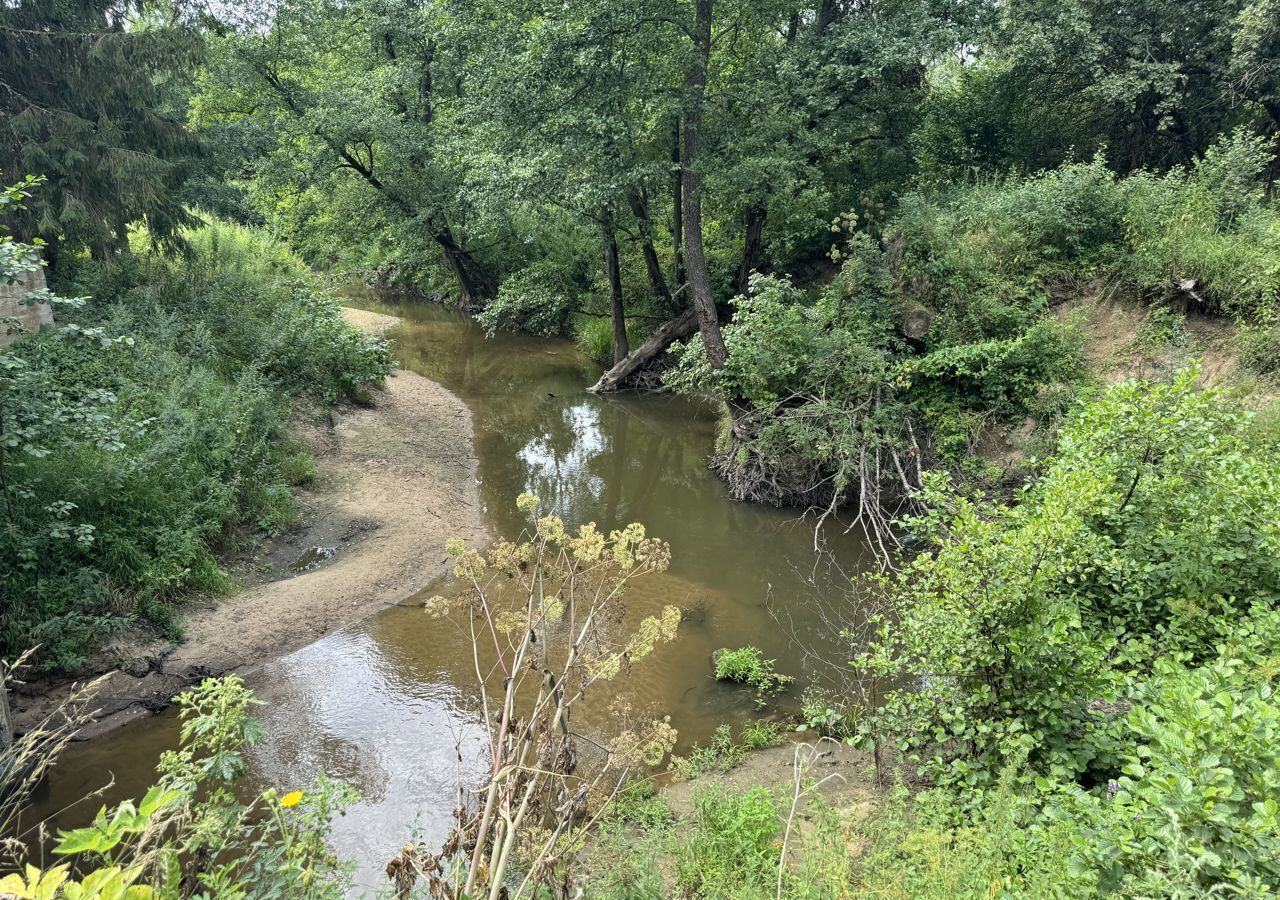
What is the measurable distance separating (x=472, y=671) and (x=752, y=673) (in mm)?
2842

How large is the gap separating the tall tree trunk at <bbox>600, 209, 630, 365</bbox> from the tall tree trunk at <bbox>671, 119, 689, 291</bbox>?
138 cm

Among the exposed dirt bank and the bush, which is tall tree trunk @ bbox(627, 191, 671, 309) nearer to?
the exposed dirt bank

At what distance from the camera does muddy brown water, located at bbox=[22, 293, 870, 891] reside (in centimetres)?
583

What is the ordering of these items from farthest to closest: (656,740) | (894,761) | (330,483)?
(330,483)
(894,761)
(656,740)

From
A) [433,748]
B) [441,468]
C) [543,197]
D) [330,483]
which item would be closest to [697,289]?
[543,197]

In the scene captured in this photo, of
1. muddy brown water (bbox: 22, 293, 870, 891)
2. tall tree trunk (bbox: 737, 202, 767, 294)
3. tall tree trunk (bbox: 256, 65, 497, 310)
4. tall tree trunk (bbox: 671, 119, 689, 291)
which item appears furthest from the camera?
tall tree trunk (bbox: 256, 65, 497, 310)

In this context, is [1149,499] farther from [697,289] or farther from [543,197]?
[543,197]

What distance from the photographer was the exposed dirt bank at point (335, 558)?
6.87 m

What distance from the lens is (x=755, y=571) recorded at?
9.48m

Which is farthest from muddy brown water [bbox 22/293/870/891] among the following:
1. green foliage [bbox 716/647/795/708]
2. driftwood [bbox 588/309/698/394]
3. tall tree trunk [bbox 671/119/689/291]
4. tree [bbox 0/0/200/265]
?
tree [bbox 0/0/200/265]

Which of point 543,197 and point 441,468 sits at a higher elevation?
point 543,197

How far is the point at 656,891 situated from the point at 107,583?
6.33m

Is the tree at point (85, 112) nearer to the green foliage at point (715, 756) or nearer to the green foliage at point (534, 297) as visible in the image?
the green foliage at point (534, 297)

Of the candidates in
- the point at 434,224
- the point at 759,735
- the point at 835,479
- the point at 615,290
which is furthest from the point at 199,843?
the point at 434,224
